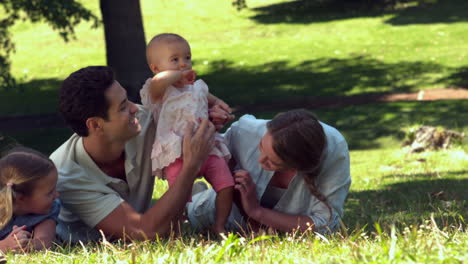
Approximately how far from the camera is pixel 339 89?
1719cm

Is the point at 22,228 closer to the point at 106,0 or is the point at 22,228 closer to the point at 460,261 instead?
the point at 460,261

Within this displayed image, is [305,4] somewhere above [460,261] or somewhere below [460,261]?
below

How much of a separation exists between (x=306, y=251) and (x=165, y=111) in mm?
1546

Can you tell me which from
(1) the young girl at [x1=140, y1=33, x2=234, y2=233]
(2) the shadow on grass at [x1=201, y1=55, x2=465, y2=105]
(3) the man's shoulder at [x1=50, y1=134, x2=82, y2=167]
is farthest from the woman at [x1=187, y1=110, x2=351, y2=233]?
(2) the shadow on grass at [x1=201, y1=55, x2=465, y2=105]

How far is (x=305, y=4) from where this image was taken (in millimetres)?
32250

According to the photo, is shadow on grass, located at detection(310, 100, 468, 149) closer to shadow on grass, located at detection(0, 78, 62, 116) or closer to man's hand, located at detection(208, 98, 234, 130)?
shadow on grass, located at detection(0, 78, 62, 116)

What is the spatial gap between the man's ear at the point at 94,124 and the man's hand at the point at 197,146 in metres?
0.55

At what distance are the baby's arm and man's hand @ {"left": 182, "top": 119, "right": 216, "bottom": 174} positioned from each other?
0.31 metres

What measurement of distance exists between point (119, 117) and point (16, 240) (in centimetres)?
94

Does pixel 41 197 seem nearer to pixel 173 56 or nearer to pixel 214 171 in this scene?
pixel 214 171

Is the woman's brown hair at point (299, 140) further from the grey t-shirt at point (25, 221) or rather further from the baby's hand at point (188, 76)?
the grey t-shirt at point (25, 221)

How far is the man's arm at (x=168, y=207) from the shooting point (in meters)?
4.45

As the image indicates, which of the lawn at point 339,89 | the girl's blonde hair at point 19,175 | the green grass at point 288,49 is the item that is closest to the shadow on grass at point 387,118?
the lawn at point 339,89

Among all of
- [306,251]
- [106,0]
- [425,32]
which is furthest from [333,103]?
[306,251]
